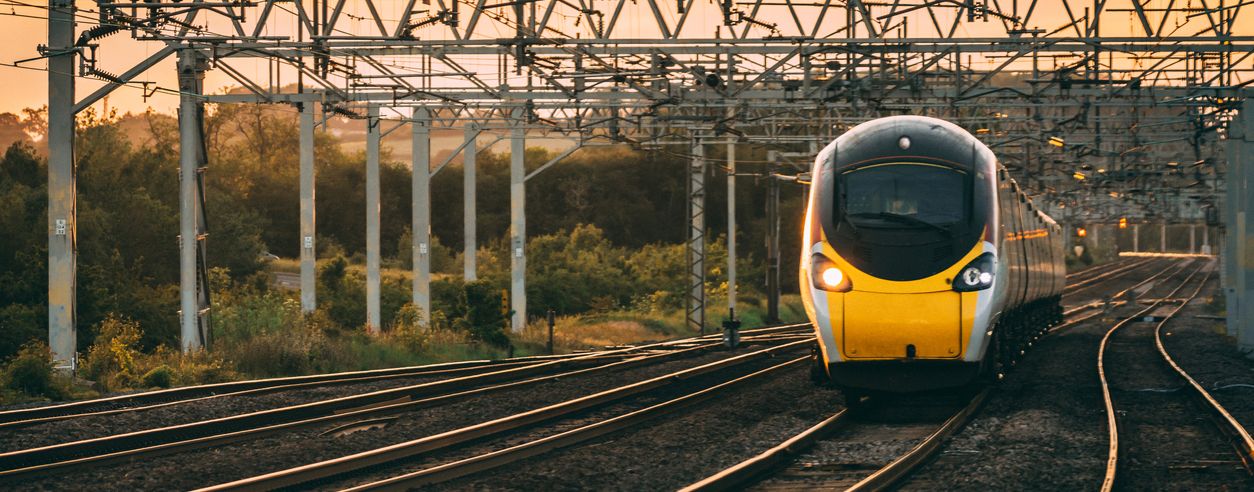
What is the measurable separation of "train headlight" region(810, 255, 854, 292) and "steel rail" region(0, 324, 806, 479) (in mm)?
5662

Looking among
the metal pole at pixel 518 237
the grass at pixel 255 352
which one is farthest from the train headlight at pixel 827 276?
the metal pole at pixel 518 237

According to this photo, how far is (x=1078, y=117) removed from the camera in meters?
31.0

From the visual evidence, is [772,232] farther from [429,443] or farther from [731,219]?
[429,443]

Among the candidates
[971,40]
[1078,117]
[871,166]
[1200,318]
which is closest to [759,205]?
[1200,318]

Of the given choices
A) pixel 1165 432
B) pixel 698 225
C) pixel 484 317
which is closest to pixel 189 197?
pixel 484 317

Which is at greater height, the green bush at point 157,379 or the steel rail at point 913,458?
the green bush at point 157,379

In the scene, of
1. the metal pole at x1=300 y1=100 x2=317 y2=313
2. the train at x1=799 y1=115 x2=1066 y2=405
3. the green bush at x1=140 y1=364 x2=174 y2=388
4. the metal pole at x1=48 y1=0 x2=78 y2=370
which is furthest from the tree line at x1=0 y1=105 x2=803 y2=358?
the train at x1=799 y1=115 x2=1066 y2=405

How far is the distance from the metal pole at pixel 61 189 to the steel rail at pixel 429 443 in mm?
8149

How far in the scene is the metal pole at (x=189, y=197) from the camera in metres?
23.7

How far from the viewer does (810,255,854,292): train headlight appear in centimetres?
1609

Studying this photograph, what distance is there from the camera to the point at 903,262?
52.4ft

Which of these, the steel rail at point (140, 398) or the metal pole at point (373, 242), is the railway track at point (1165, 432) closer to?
the steel rail at point (140, 398)

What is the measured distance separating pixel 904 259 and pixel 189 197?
13107 mm

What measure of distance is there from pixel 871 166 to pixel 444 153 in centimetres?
13376
